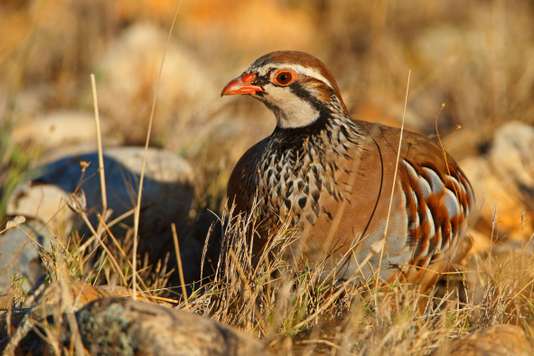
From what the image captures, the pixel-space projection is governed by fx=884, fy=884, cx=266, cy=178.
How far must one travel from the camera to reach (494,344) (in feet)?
9.27

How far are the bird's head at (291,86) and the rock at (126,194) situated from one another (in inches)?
42.2

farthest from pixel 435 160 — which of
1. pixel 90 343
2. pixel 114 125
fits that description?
pixel 114 125

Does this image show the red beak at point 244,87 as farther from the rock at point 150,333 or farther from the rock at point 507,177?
the rock at point 507,177

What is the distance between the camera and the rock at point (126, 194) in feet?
14.9

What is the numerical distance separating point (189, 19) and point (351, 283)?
6755 mm

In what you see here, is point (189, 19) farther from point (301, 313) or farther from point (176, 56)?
point (301, 313)

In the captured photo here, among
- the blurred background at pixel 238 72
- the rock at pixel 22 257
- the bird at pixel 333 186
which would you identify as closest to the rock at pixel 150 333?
the bird at pixel 333 186

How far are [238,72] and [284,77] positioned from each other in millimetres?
4028

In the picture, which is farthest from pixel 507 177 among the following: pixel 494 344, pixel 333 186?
pixel 494 344

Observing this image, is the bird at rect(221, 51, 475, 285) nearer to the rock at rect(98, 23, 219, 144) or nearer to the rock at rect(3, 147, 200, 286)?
the rock at rect(3, 147, 200, 286)

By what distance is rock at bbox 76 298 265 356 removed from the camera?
253 cm

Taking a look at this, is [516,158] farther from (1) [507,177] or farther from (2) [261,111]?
(2) [261,111]

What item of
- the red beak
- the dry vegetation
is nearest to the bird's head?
the red beak

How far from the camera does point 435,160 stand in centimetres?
395
